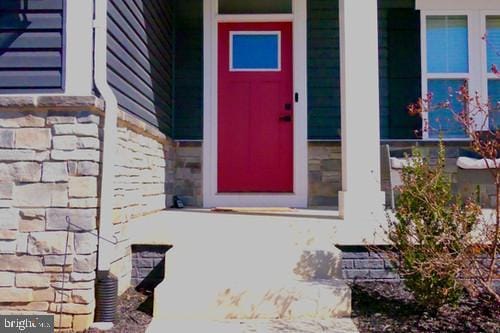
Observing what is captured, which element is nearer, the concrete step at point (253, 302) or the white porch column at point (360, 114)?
the concrete step at point (253, 302)

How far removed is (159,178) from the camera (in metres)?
4.55

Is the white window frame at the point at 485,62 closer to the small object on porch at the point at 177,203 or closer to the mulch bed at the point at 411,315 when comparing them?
the mulch bed at the point at 411,315

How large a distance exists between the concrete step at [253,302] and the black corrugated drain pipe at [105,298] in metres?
0.27

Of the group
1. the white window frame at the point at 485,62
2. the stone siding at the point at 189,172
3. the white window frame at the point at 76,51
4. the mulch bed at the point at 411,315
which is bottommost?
the mulch bed at the point at 411,315

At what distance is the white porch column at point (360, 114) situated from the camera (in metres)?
3.61

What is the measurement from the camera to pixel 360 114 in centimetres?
365

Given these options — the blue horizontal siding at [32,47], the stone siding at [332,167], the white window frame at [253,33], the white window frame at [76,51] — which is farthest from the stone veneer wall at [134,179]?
the stone siding at [332,167]

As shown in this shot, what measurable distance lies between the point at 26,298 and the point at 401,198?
2.39m

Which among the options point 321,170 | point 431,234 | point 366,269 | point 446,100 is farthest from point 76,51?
point 446,100

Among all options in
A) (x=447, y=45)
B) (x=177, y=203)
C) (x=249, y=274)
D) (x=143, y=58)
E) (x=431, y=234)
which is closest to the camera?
(x=431, y=234)

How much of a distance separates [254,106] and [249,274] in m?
2.51

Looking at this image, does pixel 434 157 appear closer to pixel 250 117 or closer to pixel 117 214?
pixel 250 117

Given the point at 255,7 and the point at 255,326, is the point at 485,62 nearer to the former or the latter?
the point at 255,7

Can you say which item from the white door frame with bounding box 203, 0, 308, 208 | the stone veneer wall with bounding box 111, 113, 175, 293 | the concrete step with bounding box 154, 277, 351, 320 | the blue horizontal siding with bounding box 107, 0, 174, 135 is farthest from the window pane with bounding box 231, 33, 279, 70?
the concrete step with bounding box 154, 277, 351, 320
